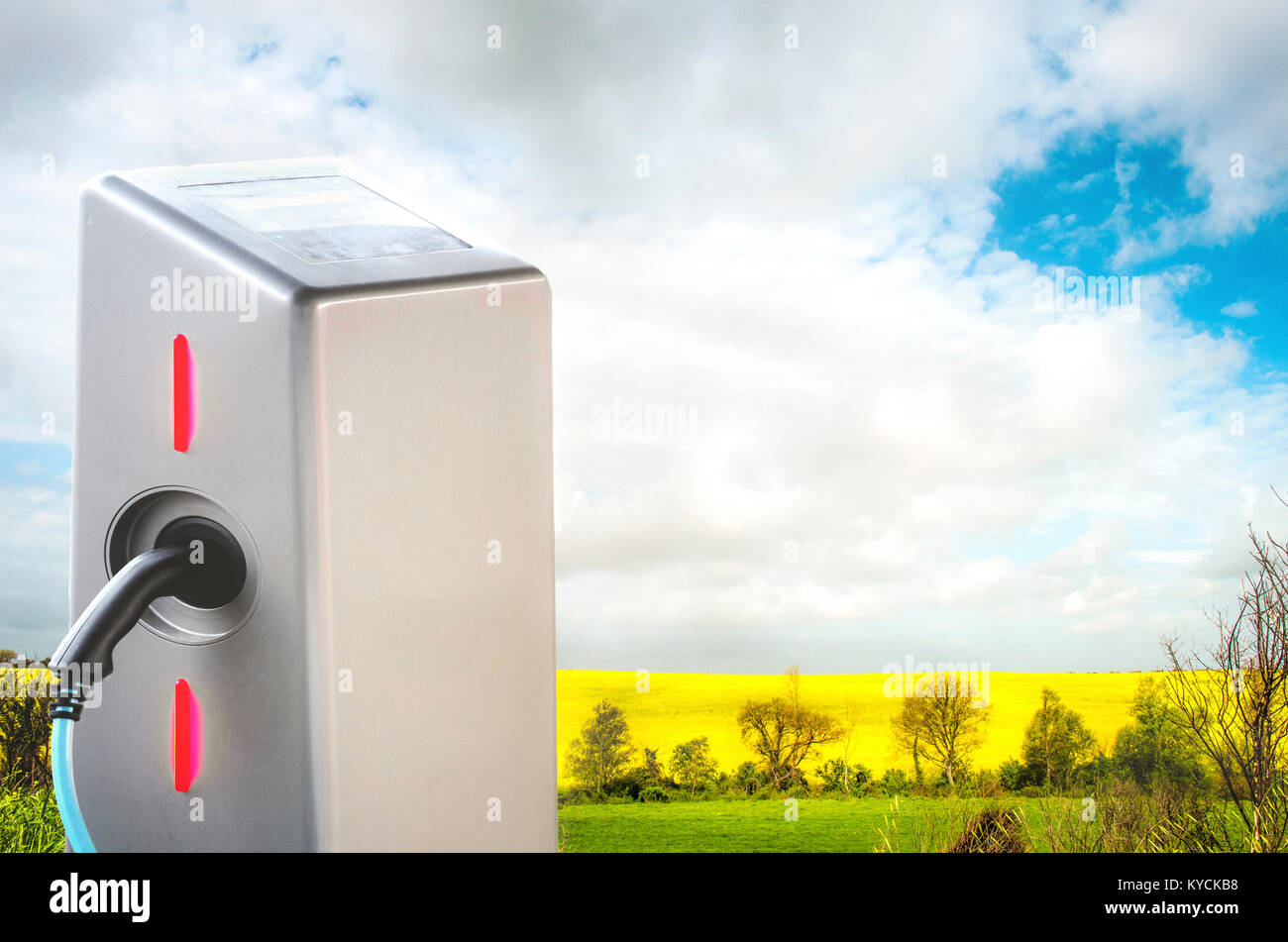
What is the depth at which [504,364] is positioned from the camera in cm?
141

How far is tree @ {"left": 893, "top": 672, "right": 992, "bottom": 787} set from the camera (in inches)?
465

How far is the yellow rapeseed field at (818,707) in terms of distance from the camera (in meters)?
11.4

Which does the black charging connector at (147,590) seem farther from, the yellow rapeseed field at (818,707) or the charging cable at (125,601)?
the yellow rapeseed field at (818,707)

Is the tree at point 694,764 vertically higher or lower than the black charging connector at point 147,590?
lower

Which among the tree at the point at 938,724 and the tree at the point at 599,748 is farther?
the tree at the point at 938,724

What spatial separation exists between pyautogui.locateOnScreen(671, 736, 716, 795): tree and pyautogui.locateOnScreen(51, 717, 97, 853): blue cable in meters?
11.2

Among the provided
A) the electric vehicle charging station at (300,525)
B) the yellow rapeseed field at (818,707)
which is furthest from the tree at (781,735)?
the electric vehicle charging station at (300,525)

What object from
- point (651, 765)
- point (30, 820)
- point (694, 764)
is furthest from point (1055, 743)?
point (30, 820)

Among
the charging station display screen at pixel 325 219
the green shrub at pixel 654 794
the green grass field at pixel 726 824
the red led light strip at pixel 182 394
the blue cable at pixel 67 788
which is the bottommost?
the green grass field at pixel 726 824

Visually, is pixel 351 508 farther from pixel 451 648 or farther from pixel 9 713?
pixel 9 713

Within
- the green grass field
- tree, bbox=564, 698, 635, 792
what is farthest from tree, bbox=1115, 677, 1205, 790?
tree, bbox=564, 698, 635, 792

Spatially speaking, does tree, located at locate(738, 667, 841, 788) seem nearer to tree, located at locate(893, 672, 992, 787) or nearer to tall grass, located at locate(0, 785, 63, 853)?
tree, located at locate(893, 672, 992, 787)

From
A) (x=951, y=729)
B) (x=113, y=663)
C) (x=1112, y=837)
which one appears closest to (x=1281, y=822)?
(x=1112, y=837)

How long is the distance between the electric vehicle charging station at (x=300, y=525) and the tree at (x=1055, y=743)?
10.7m
